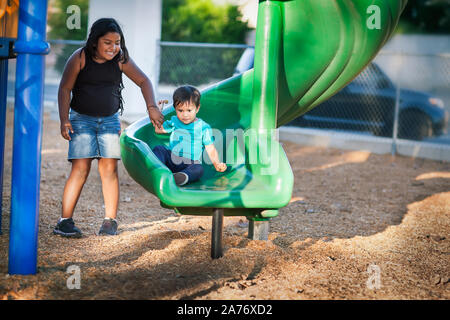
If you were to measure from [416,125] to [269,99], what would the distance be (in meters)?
6.98

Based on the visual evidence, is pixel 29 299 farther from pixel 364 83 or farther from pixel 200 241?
pixel 364 83

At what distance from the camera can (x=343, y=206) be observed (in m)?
5.66

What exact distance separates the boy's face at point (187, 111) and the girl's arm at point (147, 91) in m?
0.31

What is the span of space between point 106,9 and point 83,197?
5.92 m

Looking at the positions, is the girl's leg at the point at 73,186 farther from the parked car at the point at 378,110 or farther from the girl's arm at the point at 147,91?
the parked car at the point at 378,110

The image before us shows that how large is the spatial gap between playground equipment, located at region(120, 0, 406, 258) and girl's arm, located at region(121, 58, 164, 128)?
8.0 inches

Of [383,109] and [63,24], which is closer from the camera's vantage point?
[383,109]

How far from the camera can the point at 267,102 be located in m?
3.65

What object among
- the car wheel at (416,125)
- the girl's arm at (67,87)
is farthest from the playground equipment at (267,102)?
the car wheel at (416,125)

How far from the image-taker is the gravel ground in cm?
306

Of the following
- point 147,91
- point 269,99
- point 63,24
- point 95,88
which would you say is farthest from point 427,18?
point 95,88

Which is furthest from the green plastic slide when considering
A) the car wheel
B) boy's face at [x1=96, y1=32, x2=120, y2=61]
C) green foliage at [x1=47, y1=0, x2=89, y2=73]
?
green foliage at [x1=47, y1=0, x2=89, y2=73]

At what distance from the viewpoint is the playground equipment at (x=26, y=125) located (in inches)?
117

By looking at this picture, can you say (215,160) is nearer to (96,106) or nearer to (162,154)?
(162,154)
